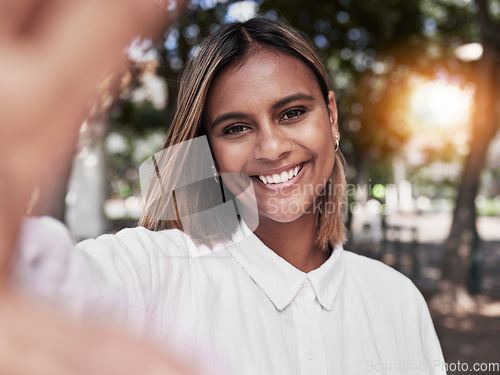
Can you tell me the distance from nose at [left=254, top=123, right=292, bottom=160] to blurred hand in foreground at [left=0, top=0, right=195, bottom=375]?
1.32 metres

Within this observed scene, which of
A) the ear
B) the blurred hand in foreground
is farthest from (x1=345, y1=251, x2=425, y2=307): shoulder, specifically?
the blurred hand in foreground

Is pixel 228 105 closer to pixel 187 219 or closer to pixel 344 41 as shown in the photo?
pixel 187 219

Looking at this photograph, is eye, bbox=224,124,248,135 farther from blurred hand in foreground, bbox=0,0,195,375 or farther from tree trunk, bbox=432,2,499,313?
tree trunk, bbox=432,2,499,313

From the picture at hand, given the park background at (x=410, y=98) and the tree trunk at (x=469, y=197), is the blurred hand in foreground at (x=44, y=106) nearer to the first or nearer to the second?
the park background at (x=410, y=98)

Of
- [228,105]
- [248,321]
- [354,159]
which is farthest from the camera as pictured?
[354,159]

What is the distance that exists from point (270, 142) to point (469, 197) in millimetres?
7328

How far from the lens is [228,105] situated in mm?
1606

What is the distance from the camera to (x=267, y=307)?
1543mm

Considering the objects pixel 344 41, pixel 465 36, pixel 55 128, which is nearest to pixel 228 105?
pixel 55 128

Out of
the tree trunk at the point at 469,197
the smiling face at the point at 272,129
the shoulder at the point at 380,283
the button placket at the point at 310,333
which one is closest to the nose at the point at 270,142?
the smiling face at the point at 272,129

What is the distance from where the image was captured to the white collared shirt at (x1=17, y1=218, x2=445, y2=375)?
116 cm

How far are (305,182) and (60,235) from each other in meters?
1.30

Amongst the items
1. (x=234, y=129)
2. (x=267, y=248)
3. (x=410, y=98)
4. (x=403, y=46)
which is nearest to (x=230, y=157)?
(x=234, y=129)

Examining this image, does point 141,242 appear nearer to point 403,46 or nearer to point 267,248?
point 267,248
